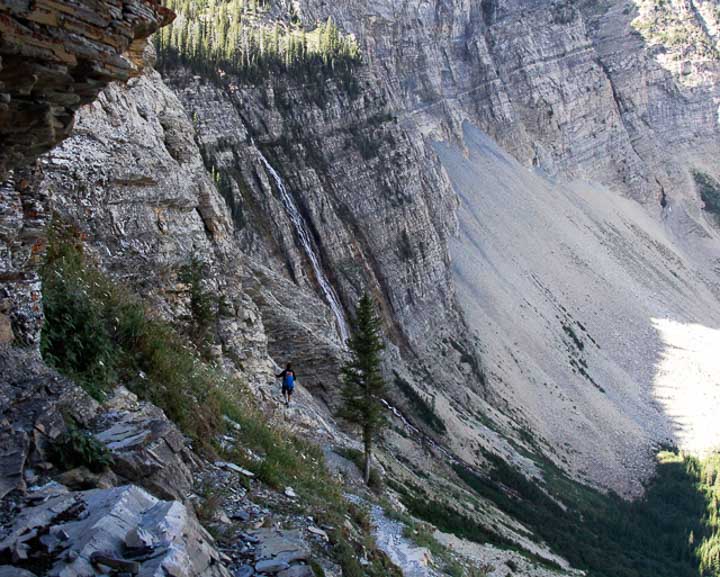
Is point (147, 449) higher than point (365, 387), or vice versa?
point (147, 449)

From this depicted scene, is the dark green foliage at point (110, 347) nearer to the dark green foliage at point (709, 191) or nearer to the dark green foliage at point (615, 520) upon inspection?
the dark green foliage at point (615, 520)

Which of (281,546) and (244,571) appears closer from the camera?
(244,571)

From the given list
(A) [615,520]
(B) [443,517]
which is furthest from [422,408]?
(B) [443,517]

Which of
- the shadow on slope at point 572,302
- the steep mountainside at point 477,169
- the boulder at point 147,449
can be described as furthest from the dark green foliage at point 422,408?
the boulder at point 147,449

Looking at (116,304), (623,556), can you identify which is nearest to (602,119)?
(623,556)

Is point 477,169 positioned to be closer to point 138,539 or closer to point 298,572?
A: point 298,572

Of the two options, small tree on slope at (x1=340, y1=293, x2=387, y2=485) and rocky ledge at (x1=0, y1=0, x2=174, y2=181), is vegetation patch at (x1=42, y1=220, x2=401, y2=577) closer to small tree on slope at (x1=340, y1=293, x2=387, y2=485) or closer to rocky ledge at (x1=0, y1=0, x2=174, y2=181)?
rocky ledge at (x1=0, y1=0, x2=174, y2=181)

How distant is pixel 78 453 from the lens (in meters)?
7.39

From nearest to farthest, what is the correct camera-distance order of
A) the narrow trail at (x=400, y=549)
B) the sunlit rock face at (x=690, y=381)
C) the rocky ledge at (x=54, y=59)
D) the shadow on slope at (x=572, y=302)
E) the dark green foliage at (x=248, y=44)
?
the rocky ledge at (x=54, y=59)
the narrow trail at (x=400, y=549)
the dark green foliage at (x=248, y=44)
the shadow on slope at (x=572, y=302)
the sunlit rock face at (x=690, y=381)

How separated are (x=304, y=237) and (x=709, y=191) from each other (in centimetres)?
8833

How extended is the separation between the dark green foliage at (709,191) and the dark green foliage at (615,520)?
69457mm

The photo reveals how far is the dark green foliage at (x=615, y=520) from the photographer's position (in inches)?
1459

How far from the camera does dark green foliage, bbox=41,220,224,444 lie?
961 cm

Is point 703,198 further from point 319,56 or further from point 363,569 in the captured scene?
point 363,569
